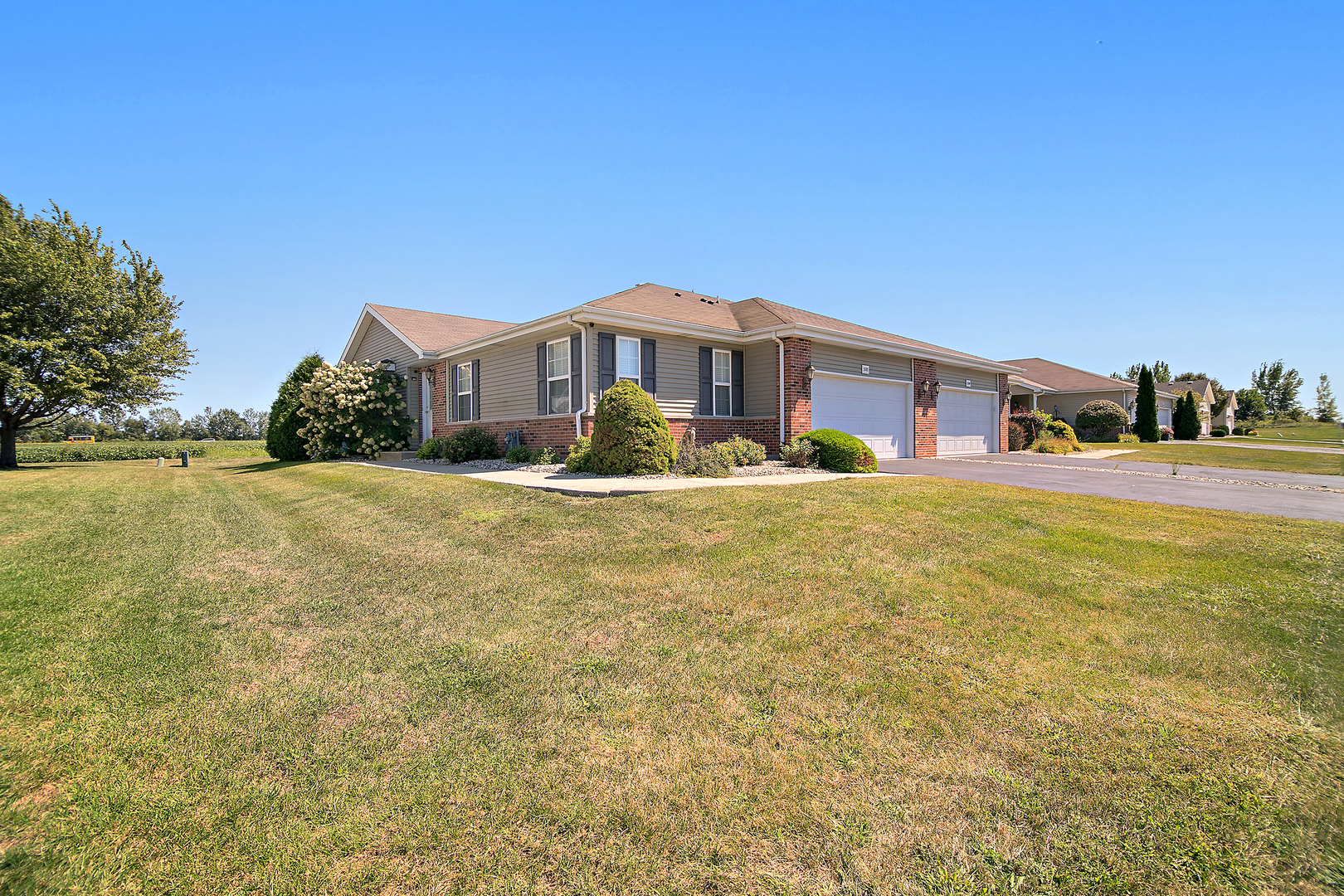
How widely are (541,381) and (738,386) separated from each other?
4969 mm

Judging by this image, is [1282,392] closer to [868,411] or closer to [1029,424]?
[868,411]

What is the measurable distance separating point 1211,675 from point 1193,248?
7.69 feet

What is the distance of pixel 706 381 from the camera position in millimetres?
13844

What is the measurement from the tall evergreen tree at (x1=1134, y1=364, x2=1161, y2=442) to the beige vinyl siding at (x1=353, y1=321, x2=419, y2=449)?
35.7 meters

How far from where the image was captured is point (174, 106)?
37.4ft

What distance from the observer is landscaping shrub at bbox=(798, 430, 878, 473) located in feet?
38.4

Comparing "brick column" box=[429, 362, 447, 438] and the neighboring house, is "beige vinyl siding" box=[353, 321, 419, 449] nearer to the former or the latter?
"brick column" box=[429, 362, 447, 438]

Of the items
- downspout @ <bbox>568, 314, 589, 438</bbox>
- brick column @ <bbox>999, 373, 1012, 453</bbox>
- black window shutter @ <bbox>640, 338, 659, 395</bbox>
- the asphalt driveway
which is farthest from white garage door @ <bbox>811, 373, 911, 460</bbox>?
brick column @ <bbox>999, 373, 1012, 453</bbox>

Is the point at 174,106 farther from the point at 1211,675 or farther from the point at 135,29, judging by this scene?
the point at 1211,675

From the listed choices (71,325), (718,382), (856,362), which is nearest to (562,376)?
(718,382)

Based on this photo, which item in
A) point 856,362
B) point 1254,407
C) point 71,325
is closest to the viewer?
point 1254,407

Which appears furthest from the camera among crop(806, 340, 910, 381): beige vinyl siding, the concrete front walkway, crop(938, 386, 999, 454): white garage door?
crop(938, 386, 999, 454): white garage door

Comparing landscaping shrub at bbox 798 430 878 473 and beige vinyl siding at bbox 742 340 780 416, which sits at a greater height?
beige vinyl siding at bbox 742 340 780 416

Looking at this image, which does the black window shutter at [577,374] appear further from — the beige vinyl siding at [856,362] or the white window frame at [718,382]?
the beige vinyl siding at [856,362]
